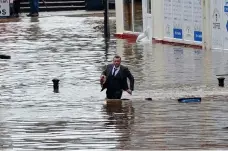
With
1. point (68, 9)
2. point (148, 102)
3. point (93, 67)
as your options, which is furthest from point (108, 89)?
point (68, 9)

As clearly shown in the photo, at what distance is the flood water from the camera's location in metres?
16.3

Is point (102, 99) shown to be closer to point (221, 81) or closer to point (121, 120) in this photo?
point (221, 81)

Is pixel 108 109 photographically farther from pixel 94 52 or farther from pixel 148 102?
pixel 94 52

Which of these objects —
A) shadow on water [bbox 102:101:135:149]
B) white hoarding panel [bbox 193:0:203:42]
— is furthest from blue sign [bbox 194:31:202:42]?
shadow on water [bbox 102:101:135:149]

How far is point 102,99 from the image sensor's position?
73.4 ft

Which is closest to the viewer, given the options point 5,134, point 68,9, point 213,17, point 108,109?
point 5,134

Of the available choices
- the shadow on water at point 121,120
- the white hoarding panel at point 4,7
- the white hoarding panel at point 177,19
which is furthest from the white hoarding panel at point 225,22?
the white hoarding panel at point 4,7

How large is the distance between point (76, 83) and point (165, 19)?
1397 cm

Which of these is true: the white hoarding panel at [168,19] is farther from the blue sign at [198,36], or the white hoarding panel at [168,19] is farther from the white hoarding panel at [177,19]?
the blue sign at [198,36]

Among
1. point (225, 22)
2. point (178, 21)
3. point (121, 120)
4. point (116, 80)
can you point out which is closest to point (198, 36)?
point (178, 21)

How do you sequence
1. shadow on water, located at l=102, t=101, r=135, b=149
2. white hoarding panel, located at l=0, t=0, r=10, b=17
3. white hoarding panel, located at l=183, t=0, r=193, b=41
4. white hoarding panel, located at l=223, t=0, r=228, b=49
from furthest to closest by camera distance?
white hoarding panel, located at l=0, t=0, r=10, b=17
white hoarding panel, located at l=183, t=0, r=193, b=41
white hoarding panel, located at l=223, t=0, r=228, b=49
shadow on water, located at l=102, t=101, r=135, b=149

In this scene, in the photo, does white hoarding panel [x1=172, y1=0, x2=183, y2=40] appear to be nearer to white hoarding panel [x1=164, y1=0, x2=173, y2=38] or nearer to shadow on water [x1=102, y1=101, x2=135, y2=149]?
white hoarding panel [x1=164, y1=0, x2=173, y2=38]

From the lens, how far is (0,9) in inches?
2055

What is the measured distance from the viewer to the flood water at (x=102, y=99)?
1627 cm
